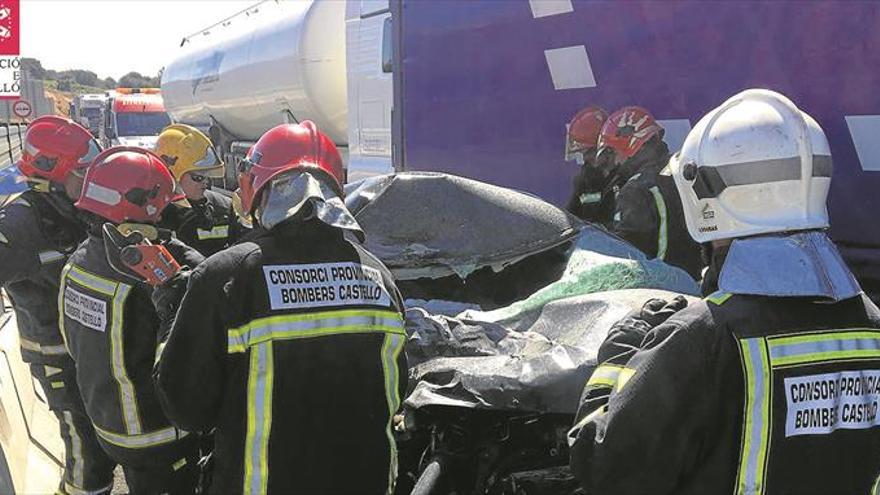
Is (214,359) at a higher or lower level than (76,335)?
higher

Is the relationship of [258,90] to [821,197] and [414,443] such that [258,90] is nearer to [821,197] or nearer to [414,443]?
[414,443]

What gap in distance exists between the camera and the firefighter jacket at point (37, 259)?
3496 millimetres

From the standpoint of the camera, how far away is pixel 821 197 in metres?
1.61

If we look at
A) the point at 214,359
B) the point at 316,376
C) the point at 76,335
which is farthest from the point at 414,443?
the point at 76,335

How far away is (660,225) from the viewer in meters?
3.77

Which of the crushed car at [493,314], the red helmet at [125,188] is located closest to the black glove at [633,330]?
the crushed car at [493,314]

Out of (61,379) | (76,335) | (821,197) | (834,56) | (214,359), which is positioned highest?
(834,56)

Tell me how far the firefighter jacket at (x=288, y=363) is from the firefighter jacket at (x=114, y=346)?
77 centimetres

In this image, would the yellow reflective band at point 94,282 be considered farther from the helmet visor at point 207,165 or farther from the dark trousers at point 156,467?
the helmet visor at point 207,165

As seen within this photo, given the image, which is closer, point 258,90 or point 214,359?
point 214,359

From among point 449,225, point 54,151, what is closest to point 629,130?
point 449,225

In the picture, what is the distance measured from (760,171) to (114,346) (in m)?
2.17

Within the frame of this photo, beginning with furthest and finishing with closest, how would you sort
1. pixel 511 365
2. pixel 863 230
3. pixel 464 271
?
pixel 863 230 → pixel 464 271 → pixel 511 365

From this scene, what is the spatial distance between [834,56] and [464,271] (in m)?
1.84
